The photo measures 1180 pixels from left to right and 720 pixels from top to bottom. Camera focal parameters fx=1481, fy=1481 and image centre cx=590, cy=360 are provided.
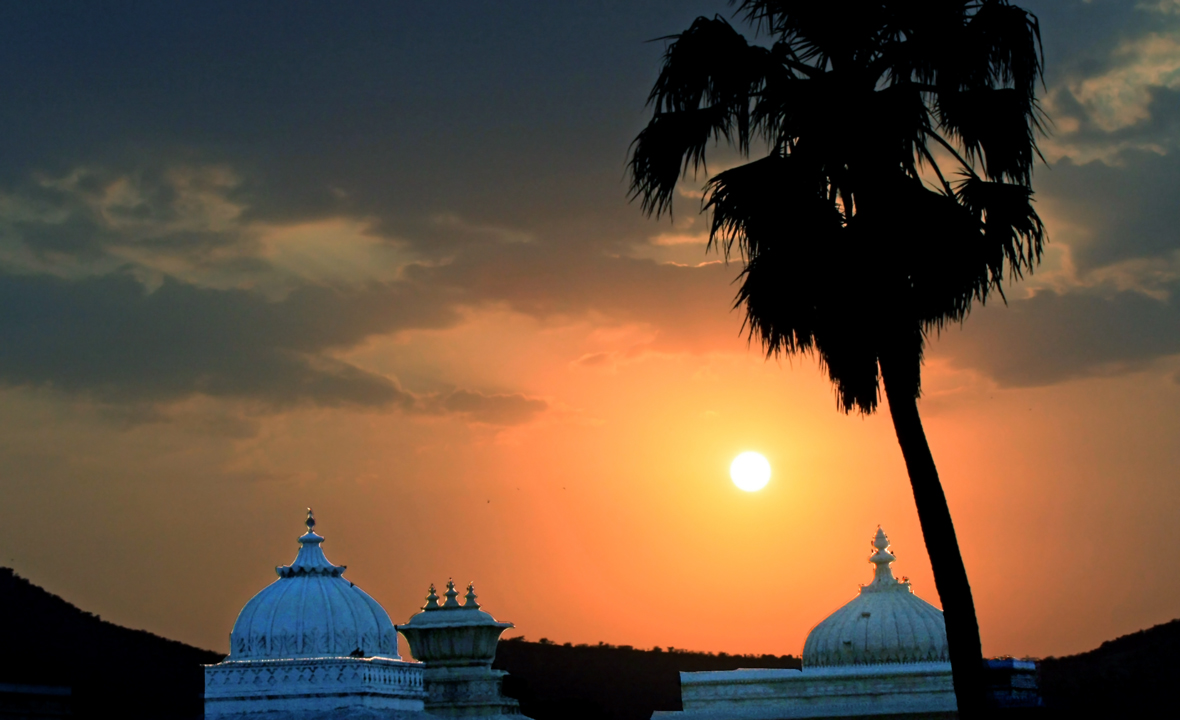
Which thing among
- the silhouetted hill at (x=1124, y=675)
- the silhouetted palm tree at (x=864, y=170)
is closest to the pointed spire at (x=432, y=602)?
the silhouetted palm tree at (x=864, y=170)

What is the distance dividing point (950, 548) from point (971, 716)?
163 cm

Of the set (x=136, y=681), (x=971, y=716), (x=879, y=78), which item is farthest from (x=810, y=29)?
(x=136, y=681)

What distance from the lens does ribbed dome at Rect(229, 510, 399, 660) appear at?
28.3 meters

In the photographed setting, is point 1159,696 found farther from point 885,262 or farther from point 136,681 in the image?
point 885,262

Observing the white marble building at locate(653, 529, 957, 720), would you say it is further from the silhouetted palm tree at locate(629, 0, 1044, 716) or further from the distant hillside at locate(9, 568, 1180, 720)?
the distant hillside at locate(9, 568, 1180, 720)

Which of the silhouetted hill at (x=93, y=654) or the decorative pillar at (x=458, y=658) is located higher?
the silhouetted hill at (x=93, y=654)

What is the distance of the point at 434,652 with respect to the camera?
34.4 meters

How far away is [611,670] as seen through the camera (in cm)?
11006

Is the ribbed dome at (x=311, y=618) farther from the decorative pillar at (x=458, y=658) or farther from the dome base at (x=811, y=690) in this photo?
the dome base at (x=811, y=690)

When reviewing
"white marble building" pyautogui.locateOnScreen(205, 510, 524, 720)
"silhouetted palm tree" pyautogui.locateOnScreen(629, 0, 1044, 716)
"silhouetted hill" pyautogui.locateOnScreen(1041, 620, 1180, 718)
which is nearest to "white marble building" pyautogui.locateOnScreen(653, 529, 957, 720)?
"white marble building" pyautogui.locateOnScreen(205, 510, 524, 720)

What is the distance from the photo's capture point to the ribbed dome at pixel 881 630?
36625 mm

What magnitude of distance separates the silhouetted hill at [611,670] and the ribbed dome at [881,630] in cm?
5858

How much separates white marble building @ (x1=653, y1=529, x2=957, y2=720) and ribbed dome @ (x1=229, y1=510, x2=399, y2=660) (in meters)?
8.64

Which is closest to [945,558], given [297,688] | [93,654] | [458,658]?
[297,688]
